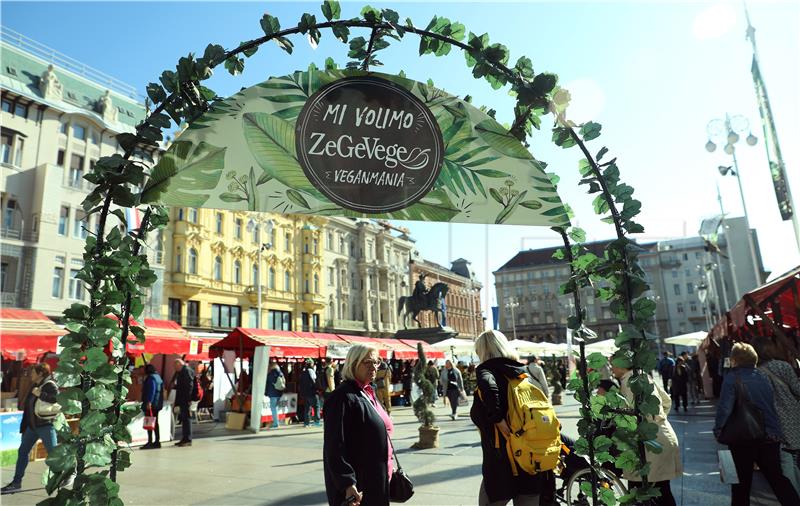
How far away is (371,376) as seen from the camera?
12.1 ft

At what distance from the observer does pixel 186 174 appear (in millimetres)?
3148

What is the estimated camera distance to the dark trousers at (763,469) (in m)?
4.64

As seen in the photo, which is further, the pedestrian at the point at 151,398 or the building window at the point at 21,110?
the building window at the point at 21,110

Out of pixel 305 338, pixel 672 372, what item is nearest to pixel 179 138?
pixel 305 338

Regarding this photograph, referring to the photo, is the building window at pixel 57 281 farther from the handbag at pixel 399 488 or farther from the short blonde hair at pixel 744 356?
the short blonde hair at pixel 744 356

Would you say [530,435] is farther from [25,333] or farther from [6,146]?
[6,146]

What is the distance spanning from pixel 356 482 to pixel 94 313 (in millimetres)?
1820

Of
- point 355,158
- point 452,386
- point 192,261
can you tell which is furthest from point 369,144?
point 192,261

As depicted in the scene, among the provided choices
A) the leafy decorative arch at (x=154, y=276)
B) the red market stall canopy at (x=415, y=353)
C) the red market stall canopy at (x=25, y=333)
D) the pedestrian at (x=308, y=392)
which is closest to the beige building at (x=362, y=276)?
the red market stall canopy at (x=415, y=353)

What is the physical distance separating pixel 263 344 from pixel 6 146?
23.8 meters

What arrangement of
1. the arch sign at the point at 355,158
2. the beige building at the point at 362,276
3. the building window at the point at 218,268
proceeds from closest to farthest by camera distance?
1. the arch sign at the point at 355,158
2. the building window at the point at 218,268
3. the beige building at the point at 362,276

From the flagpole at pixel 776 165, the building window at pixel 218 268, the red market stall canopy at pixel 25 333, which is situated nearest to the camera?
the red market stall canopy at pixel 25 333

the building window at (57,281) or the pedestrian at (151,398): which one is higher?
the building window at (57,281)

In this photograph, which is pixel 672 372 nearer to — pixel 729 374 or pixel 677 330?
pixel 729 374
